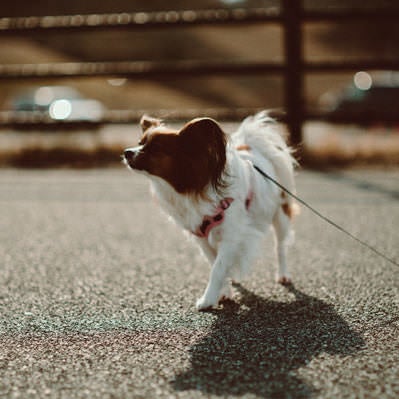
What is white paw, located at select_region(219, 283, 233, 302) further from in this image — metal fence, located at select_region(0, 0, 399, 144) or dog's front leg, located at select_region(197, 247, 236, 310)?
metal fence, located at select_region(0, 0, 399, 144)

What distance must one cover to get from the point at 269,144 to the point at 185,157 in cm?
80

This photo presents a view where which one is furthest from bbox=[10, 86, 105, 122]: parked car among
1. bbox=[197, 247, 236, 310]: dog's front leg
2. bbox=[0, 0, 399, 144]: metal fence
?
bbox=[197, 247, 236, 310]: dog's front leg

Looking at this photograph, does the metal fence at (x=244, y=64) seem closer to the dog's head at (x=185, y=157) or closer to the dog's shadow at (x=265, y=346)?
the dog's head at (x=185, y=157)

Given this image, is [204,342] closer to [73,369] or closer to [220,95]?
[73,369]

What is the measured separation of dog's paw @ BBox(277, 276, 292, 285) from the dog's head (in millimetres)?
810

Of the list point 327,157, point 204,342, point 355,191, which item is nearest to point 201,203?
point 204,342

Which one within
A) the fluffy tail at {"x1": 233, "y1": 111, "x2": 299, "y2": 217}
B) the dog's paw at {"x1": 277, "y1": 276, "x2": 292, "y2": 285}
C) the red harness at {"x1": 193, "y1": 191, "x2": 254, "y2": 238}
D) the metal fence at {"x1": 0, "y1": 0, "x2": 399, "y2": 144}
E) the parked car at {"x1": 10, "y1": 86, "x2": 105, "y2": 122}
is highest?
the metal fence at {"x1": 0, "y1": 0, "x2": 399, "y2": 144}

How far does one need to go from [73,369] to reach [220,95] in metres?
38.1

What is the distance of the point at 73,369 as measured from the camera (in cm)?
252

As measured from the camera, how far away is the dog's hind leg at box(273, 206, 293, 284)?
3801 millimetres

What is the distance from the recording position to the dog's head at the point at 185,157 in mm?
3068

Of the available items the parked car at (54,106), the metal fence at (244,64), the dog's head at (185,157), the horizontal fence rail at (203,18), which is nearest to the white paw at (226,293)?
the dog's head at (185,157)

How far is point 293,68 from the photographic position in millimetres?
7836

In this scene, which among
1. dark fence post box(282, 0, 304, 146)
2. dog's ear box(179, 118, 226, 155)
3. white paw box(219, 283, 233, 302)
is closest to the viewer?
dog's ear box(179, 118, 226, 155)
